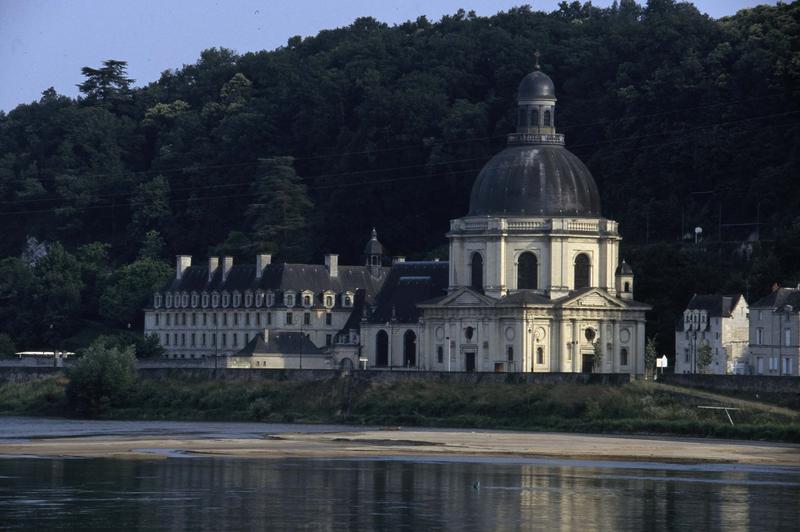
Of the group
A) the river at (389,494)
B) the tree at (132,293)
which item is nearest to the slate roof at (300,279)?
the tree at (132,293)

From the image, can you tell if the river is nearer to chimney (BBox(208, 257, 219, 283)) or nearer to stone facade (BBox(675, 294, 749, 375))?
stone facade (BBox(675, 294, 749, 375))

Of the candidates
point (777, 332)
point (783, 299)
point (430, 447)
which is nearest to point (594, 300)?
point (777, 332)

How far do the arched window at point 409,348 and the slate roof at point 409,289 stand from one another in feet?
2.50

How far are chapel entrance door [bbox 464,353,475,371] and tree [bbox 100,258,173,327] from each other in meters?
36.9

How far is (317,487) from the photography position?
Result: 69.6 metres

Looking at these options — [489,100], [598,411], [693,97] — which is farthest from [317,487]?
[489,100]

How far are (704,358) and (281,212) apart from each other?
5545 centimetres

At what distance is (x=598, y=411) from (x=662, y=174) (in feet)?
136

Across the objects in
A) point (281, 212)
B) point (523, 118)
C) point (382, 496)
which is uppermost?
A: point (523, 118)

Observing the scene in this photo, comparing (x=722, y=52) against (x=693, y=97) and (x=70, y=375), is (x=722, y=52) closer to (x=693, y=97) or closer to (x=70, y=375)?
(x=693, y=97)

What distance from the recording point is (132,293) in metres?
148

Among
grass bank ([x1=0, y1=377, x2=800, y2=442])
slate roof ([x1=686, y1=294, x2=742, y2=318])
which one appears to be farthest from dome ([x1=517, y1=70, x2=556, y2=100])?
grass bank ([x1=0, y1=377, x2=800, y2=442])

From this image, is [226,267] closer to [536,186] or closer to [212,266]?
[212,266]

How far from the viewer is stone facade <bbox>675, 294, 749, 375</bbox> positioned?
108 metres
